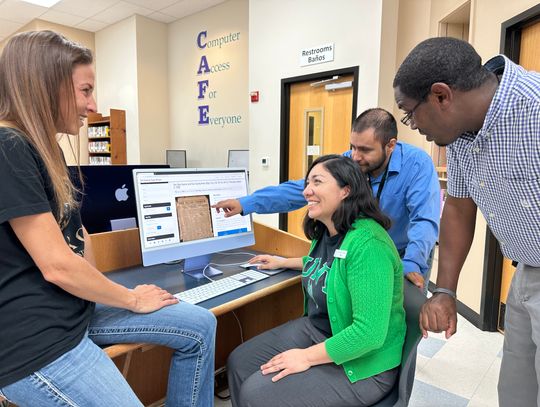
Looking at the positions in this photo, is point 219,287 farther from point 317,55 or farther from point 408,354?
point 317,55

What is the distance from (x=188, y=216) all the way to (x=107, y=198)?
466 millimetres

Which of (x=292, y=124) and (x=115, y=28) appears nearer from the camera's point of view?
(x=292, y=124)

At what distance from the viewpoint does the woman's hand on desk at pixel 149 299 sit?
1.15 m

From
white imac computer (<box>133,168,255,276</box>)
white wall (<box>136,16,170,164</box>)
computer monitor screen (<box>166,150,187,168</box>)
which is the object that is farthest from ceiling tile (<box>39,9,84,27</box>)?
white imac computer (<box>133,168,255,276</box>)

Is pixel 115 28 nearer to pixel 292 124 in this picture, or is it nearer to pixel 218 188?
pixel 292 124

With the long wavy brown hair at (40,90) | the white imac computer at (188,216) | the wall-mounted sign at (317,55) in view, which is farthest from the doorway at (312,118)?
the long wavy brown hair at (40,90)

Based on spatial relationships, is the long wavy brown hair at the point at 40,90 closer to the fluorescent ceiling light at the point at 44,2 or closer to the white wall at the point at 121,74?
the white wall at the point at 121,74

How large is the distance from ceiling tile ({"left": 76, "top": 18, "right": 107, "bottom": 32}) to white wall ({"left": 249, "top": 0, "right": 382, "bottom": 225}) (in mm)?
3249

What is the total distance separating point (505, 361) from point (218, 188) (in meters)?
1.24

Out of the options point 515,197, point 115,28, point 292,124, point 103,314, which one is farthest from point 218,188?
point 115,28

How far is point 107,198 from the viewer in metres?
1.79

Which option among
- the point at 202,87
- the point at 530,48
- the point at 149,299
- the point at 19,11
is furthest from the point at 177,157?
the point at 149,299

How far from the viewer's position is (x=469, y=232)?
1228mm

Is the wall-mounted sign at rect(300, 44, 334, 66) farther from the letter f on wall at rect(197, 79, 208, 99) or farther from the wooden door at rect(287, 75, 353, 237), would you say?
the letter f on wall at rect(197, 79, 208, 99)
